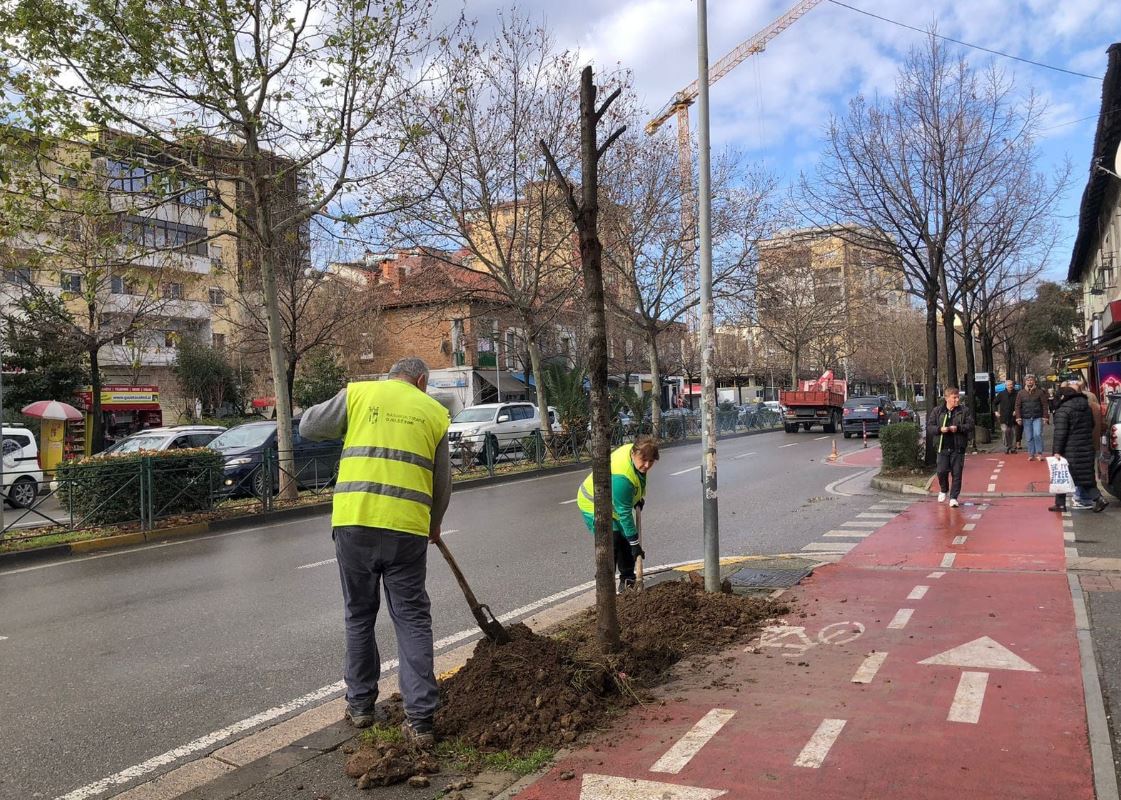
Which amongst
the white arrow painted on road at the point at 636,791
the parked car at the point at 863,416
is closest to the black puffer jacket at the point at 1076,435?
the white arrow painted on road at the point at 636,791

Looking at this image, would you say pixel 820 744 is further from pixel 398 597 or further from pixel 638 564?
pixel 638 564

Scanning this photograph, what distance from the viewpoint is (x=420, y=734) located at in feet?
11.9

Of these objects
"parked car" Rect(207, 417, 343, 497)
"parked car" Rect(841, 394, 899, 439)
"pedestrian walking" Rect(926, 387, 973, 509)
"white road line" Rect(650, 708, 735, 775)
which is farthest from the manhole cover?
"parked car" Rect(841, 394, 899, 439)

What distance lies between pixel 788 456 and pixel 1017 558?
15.5 metres

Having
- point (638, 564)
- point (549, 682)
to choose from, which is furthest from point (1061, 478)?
point (549, 682)

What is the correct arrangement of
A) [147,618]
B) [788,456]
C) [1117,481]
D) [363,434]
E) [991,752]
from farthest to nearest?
[788,456]
[1117,481]
[147,618]
[363,434]
[991,752]

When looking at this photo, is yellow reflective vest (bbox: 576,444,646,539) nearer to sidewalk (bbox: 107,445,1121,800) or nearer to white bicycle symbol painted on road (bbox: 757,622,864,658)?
sidewalk (bbox: 107,445,1121,800)

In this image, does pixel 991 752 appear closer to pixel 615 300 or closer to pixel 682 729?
pixel 682 729

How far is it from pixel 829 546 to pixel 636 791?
21.1 feet

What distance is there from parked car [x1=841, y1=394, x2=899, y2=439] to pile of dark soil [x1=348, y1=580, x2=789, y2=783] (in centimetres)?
2829

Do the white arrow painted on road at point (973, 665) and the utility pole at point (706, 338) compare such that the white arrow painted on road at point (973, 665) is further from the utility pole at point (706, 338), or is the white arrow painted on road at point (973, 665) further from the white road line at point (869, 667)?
the utility pole at point (706, 338)

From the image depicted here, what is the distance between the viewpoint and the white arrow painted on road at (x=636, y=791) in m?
3.12

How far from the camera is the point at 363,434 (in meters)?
3.75

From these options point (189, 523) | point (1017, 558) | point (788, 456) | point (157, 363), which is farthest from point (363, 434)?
point (157, 363)
